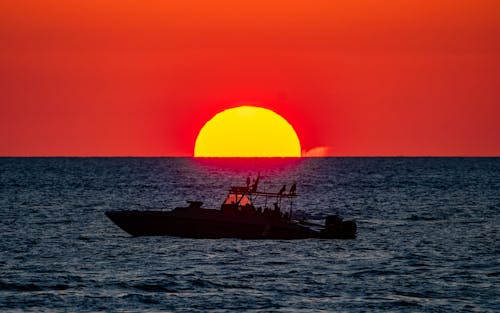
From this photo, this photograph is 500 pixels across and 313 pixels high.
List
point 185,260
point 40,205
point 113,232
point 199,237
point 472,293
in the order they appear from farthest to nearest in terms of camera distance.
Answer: point 40,205, point 113,232, point 199,237, point 185,260, point 472,293

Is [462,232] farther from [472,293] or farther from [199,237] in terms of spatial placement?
[472,293]

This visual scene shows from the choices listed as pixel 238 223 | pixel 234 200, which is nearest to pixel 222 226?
pixel 238 223

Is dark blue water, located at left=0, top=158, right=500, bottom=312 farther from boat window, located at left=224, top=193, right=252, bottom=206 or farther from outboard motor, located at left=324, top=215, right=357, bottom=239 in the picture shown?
boat window, located at left=224, top=193, right=252, bottom=206

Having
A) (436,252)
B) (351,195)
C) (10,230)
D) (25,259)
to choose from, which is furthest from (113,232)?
(351,195)

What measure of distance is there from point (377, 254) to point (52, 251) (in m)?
16.0

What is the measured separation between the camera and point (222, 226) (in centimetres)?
5678

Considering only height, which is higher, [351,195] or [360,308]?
[351,195]

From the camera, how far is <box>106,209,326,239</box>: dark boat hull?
186 feet

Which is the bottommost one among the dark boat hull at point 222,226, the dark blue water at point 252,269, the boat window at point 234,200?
the dark blue water at point 252,269

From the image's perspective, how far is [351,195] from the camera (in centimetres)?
11750

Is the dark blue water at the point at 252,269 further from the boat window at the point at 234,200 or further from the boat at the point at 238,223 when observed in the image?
the boat window at the point at 234,200

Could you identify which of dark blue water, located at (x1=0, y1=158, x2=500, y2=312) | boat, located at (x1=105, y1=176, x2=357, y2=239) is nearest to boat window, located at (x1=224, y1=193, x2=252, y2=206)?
boat, located at (x1=105, y1=176, x2=357, y2=239)

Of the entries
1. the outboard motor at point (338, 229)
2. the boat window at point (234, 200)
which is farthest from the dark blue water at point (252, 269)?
the boat window at point (234, 200)

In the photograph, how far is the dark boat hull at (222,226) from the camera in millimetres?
56750
